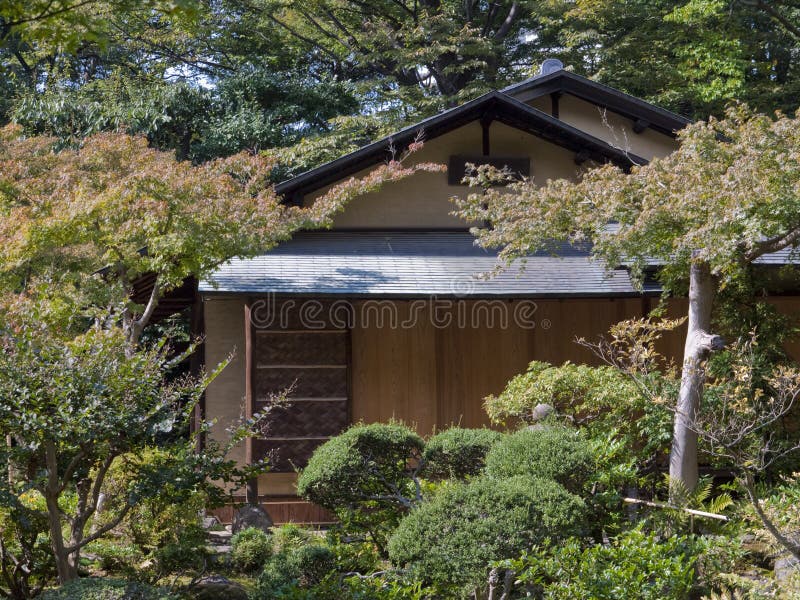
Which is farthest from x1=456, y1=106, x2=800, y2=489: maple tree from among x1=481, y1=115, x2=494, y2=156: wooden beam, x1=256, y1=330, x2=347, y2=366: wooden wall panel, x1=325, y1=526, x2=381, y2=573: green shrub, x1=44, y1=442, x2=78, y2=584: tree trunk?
x1=44, y1=442, x2=78, y2=584: tree trunk

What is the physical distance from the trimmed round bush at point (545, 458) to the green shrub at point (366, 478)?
2.86ft

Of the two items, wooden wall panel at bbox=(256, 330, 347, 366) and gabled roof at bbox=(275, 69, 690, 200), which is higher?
gabled roof at bbox=(275, 69, 690, 200)

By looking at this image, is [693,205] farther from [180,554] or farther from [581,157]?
[581,157]

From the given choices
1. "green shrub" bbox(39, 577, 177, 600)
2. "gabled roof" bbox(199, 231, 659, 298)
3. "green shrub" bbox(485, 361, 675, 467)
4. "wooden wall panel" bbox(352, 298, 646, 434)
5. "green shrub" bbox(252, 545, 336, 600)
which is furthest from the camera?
"wooden wall panel" bbox(352, 298, 646, 434)

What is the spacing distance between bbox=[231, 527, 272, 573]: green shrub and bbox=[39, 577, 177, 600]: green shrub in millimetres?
2222

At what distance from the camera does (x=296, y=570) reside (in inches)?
262

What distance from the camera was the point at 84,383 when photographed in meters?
5.76

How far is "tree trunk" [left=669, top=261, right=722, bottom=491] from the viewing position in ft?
24.2

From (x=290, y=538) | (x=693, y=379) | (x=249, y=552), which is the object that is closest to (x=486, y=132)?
(x=693, y=379)

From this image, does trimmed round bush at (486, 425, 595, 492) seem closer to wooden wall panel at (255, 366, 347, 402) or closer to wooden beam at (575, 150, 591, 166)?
wooden wall panel at (255, 366, 347, 402)

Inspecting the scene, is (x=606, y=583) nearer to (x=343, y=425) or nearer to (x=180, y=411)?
(x=180, y=411)

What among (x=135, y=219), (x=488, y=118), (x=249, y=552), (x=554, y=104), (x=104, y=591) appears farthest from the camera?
(x=554, y=104)

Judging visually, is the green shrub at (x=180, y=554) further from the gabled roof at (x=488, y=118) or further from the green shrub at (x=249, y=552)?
the gabled roof at (x=488, y=118)

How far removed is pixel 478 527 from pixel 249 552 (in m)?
2.76
